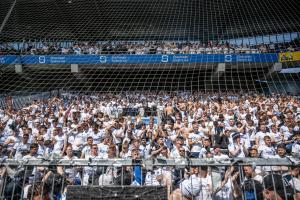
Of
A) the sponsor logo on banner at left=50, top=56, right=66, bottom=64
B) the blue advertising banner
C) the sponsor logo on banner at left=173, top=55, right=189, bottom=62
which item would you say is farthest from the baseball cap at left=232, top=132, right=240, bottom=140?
the sponsor logo on banner at left=50, top=56, right=66, bottom=64

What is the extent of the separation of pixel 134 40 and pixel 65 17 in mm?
4608

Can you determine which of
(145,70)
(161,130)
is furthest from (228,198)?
(145,70)

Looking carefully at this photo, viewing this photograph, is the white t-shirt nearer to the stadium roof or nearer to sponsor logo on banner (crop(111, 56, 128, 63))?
the stadium roof

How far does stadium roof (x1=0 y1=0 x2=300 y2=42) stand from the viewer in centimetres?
1310

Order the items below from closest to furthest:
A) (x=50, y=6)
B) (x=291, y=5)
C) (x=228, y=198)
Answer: (x=228, y=198) < (x=291, y=5) < (x=50, y=6)

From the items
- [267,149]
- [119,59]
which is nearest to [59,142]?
[267,149]

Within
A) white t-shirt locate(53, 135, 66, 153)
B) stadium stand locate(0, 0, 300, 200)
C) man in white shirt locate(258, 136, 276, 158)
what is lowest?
man in white shirt locate(258, 136, 276, 158)

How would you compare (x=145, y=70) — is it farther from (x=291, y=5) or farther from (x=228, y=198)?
(x=228, y=198)

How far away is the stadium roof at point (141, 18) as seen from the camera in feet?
43.0

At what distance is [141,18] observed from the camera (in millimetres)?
15203

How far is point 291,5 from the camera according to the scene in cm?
1212

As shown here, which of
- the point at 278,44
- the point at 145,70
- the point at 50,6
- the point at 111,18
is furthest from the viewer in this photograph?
the point at 145,70

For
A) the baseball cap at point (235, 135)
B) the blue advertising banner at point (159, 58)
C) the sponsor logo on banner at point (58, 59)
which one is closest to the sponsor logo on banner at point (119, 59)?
the blue advertising banner at point (159, 58)

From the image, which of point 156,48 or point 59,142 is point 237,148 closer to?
point 59,142
